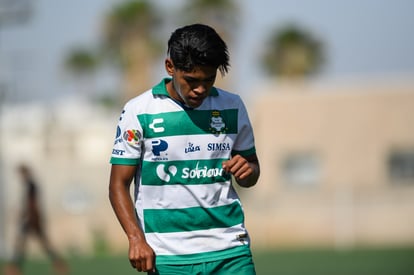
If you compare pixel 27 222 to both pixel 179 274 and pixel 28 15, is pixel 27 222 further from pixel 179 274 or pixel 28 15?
pixel 179 274

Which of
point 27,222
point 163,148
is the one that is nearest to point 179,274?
point 163,148

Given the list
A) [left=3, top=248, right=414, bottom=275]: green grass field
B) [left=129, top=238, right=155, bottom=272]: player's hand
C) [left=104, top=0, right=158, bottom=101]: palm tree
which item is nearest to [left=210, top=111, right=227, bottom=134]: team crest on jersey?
[left=129, top=238, right=155, bottom=272]: player's hand

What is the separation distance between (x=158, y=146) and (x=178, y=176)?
0.20m

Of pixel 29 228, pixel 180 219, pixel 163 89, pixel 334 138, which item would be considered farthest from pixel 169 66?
pixel 334 138

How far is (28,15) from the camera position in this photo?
28031 mm

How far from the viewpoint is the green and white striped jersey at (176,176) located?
20.5 ft

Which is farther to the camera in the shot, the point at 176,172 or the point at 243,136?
the point at 243,136

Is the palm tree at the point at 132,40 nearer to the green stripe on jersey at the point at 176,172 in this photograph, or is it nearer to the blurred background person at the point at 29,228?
the blurred background person at the point at 29,228

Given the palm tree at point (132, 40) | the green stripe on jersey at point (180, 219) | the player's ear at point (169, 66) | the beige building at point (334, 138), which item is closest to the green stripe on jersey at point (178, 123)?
the player's ear at point (169, 66)

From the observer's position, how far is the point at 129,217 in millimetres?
6160

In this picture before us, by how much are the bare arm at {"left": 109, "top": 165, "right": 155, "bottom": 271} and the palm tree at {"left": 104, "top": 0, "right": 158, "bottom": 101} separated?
174ft

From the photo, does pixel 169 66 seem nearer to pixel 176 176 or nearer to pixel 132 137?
pixel 132 137

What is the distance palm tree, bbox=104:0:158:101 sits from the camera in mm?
60719

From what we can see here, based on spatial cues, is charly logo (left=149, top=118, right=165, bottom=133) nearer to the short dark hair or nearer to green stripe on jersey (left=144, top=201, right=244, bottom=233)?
the short dark hair
